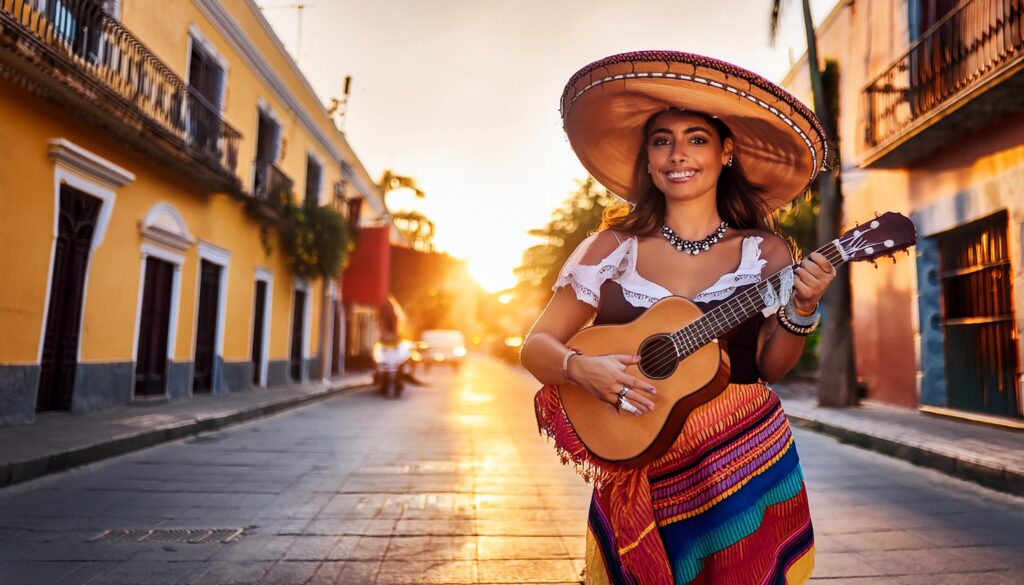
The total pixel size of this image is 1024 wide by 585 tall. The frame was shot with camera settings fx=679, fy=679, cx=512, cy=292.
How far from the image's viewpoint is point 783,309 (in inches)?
63.1

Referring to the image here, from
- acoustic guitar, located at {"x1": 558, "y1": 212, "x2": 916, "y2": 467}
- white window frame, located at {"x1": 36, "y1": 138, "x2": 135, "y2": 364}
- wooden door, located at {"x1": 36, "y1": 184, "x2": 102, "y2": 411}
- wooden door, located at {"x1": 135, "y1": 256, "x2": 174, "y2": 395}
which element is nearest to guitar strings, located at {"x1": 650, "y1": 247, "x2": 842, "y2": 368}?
acoustic guitar, located at {"x1": 558, "y1": 212, "x2": 916, "y2": 467}

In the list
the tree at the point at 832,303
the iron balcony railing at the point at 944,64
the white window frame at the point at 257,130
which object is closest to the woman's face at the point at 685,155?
the iron balcony railing at the point at 944,64

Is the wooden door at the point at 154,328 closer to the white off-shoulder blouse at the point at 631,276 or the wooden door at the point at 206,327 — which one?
the wooden door at the point at 206,327

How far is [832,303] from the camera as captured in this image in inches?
437

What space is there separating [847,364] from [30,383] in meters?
11.4

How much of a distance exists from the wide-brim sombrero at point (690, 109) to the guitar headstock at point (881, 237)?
34 cm

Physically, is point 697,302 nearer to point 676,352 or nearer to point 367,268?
point 676,352

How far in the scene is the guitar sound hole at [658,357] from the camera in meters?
1.57

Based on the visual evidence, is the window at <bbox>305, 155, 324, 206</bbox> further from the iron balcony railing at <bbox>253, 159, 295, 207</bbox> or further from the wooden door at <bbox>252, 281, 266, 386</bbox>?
the wooden door at <bbox>252, 281, 266, 386</bbox>

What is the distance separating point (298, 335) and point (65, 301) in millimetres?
10012

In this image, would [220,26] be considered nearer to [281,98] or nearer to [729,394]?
[281,98]

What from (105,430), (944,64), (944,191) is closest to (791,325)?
(105,430)

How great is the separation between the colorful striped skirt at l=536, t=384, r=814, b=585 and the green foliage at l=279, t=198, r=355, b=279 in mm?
15704

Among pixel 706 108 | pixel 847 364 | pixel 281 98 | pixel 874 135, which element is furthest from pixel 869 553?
pixel 281 98
